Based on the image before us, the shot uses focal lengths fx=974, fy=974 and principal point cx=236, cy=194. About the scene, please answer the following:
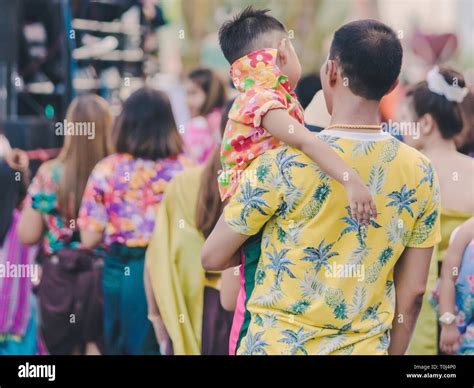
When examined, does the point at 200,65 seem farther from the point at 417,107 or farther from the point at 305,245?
the point at 305,245

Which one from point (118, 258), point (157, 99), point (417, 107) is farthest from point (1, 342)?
point (417, 107)

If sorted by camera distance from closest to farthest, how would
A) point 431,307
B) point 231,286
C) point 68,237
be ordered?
point 231,286
point 431,307
point 68,237

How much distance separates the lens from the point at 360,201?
7.63ft

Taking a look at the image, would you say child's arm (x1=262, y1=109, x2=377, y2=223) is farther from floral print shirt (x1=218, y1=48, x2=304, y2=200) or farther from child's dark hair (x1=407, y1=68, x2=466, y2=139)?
child's dark hair (x1=407, y1=68, x2=466, y2=139)

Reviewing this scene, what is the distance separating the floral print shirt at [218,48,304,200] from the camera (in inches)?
Result: 102

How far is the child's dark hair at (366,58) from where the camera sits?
2.45 metres

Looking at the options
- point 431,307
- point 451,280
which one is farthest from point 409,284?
point 431,307

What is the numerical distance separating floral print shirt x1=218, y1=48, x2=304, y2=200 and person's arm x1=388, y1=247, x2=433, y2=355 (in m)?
0.46

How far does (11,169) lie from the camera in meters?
3.95

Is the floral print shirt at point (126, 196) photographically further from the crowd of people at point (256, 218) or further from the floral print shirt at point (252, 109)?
the floral print shirt at point (252, 109)

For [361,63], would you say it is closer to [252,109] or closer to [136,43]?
[252,109]

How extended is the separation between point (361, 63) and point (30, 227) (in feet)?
6.71

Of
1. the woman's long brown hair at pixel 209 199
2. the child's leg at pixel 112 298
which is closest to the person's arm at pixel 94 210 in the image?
the child's leg at pixel 112 298

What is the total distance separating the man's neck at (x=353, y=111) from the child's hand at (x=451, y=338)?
139 centimetres
